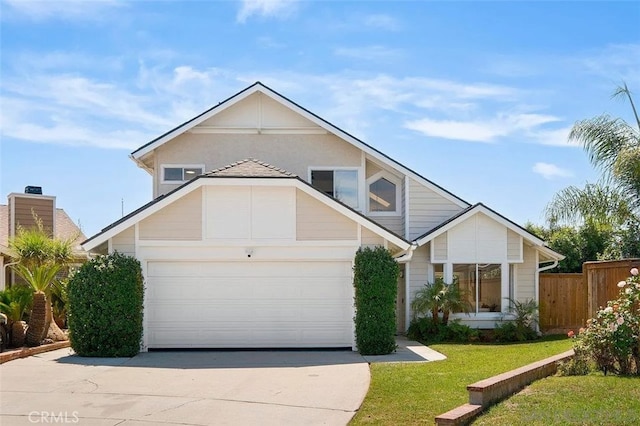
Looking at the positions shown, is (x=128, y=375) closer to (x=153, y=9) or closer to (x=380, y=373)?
(x=380, y=373)

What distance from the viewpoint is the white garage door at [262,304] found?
53.1 feet

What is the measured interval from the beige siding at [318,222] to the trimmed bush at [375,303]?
85cm

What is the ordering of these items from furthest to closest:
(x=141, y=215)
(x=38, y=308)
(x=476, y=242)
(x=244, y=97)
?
(x=244, y=97)
(x=476, y=242)
(x=38, y=308)
(x=141, y=215)

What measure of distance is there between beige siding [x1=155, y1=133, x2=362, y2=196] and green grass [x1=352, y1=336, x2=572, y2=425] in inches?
282

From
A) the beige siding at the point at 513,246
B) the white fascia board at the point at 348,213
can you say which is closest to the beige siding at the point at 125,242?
the white fascia board at the point at 348,213

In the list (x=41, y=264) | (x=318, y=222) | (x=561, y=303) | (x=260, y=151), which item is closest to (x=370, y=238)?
(x=318, y=222)

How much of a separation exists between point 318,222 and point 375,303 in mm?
2295

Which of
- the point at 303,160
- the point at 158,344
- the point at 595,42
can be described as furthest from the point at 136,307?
the point at 595,42

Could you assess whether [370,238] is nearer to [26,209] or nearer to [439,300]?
[439,300]

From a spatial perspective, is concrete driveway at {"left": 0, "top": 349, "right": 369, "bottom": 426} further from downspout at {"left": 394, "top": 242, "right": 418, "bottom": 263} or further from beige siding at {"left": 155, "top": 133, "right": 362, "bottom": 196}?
beige siding at {"left": 155, "top": 133, "right": 362, "bottom": 196}

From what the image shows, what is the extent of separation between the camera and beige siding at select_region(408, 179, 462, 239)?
21.2 m

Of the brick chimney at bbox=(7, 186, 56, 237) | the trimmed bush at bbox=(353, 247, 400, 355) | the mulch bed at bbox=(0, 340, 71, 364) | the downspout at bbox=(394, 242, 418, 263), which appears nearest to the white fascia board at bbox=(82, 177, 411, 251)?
the downspout at bbox=(394, 242, 418, 263)

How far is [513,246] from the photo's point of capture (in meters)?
20.5

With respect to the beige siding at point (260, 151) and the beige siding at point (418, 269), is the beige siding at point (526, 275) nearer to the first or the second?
the beige siding at point (418, 269)
